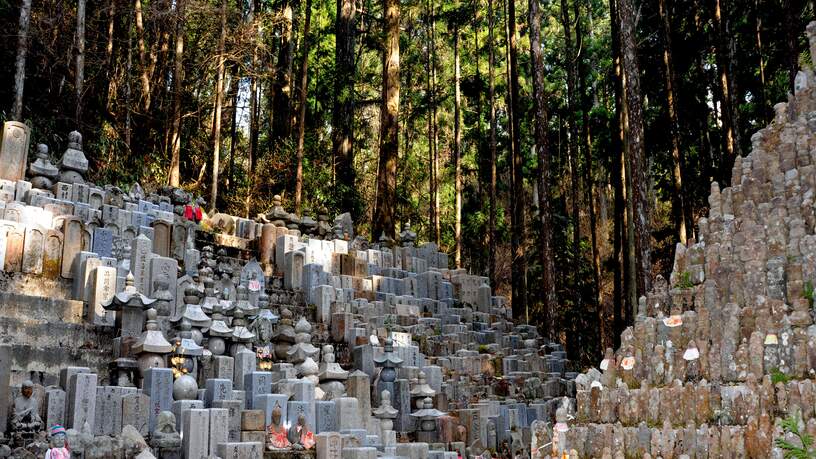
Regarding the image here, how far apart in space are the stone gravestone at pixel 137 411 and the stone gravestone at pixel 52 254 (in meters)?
3.10

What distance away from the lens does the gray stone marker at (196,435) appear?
9.43m

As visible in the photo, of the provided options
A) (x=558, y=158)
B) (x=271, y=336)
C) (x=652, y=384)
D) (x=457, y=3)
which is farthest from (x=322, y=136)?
(x=652, y=384)

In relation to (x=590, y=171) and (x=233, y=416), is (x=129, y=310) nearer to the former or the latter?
(x=233, y=416)

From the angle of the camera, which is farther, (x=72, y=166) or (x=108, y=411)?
(x=72, y=166)

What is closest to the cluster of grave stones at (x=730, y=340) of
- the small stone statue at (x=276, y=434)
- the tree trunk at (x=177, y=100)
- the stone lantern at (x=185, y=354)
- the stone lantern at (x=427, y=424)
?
the stone lantern at (x=427, y=424)

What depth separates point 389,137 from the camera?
69.9 feet

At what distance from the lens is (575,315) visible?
26406mm

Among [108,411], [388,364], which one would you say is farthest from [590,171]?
[108,411]

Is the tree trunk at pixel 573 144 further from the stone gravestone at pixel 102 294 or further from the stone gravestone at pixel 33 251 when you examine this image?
the stone gravestone at pixel 33 251

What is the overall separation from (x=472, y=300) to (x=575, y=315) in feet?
27.4

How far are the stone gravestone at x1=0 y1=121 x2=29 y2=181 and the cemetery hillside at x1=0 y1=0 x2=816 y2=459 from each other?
46mm

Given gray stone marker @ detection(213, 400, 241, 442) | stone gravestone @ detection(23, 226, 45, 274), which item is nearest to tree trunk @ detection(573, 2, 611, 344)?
gray stone marker @ detection(213, 400, 241, 442)

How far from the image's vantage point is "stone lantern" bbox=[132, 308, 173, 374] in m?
10.2

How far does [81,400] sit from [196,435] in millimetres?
1335
